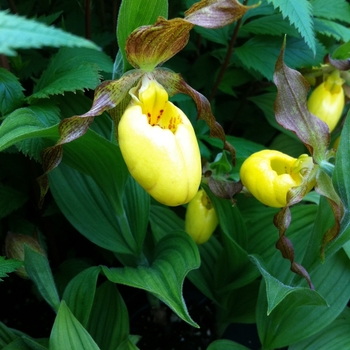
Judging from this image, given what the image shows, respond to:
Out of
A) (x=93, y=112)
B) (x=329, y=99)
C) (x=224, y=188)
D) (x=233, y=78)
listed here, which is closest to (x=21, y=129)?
(x=93, y=112)

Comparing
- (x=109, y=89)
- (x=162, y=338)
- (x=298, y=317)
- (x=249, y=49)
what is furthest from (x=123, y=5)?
(x=162, y=338)

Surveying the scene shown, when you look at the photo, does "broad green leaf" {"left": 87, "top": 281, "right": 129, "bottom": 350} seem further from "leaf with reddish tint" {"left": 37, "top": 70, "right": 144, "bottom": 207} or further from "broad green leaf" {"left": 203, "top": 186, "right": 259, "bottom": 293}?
"leaf with reddish tint" {"left": 37, "top": 70, "right": 144, "bottom": 207}

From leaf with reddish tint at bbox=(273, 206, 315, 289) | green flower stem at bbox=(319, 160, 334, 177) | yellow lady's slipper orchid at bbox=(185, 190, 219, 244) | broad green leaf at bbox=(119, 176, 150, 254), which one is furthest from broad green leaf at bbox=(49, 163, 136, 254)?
green flower stem at bbox=(319, 160, 334, 177)

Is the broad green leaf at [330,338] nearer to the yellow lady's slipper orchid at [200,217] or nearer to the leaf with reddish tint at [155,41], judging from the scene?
the yellow lady's slipper orchid at [200,217]

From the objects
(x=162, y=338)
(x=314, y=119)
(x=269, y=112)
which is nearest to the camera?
(x=314, y=119)

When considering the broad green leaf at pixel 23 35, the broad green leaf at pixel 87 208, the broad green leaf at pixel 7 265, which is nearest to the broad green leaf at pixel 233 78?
the broad green leaf at pixel 87 208

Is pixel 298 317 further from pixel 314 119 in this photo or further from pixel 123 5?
pixel 123 5

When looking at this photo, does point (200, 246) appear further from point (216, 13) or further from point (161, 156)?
point (216, 13)
